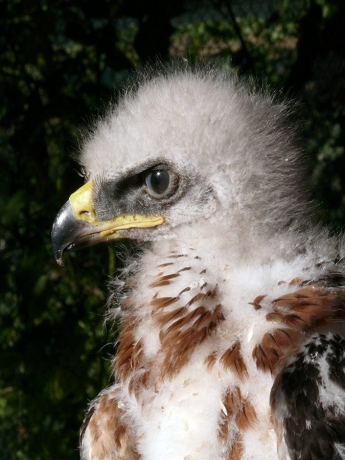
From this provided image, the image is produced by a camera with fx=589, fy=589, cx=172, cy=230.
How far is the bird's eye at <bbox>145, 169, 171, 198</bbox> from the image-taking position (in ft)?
4.51

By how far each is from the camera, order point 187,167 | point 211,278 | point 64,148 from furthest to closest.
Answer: point 64,148 < point 187,167 < point 211,278

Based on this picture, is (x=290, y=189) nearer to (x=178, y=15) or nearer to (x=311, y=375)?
(x=311, y=375)

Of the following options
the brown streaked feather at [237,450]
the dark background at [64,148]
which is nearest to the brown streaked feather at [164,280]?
the brown streaked feather at [237,450]

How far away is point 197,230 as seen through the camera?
1.31 m

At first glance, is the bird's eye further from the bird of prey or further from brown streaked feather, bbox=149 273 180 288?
brown streaked feather, bbox=149 273 180 288

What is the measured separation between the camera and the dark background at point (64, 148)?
2146 mm

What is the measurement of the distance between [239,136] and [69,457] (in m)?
1.90

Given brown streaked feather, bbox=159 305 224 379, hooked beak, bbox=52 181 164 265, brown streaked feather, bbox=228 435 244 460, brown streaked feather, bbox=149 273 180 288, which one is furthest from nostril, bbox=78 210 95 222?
brown streaked feather, bbox=228 435 244 460

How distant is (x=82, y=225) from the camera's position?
1.47 meters

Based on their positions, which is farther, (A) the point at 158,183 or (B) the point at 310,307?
(A) the point at 158,183

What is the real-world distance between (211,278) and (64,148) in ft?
4.13

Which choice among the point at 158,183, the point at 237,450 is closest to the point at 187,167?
the point at 158,183

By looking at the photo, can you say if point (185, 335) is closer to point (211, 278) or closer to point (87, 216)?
point (211, 278)

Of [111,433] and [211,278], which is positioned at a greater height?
[211,278]
